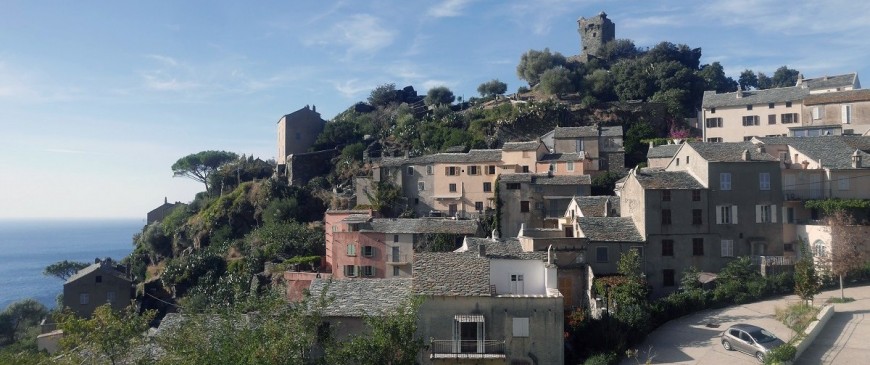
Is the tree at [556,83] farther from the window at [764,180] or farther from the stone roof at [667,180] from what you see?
the window at [764,180]

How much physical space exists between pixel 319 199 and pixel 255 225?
6885mm

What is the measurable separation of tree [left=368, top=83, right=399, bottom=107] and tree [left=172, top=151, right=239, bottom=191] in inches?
856

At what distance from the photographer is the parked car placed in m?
23.2

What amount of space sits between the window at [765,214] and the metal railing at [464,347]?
64.6 feet

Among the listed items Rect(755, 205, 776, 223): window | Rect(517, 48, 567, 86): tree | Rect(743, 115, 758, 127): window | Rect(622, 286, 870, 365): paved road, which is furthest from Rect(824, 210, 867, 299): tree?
Rect(517, 48, 567, 86): tree

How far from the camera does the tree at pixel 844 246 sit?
31.3 m

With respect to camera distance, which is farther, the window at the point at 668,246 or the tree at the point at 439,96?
the tree at the point at 439,96

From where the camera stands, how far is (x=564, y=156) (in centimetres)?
5434

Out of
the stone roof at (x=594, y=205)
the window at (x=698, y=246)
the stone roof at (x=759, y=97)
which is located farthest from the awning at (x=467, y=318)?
the stone roof at (x=759, y=97)

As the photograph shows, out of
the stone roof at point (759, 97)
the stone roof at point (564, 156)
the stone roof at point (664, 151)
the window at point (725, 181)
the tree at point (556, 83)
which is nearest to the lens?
the window at point (725, 181)

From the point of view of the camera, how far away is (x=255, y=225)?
6372 cm

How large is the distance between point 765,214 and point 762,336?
13627 mm

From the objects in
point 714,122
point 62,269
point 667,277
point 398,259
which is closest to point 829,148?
point 667,277

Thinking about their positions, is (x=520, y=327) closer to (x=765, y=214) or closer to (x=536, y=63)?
(x=765, y=214)
